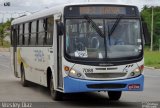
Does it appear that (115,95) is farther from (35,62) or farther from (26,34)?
(26,34)

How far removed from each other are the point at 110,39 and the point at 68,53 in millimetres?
1174

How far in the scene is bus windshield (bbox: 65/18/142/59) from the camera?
14.1m

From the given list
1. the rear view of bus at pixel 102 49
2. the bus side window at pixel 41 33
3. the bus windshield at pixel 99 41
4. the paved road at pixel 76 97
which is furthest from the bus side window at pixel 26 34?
the bus windshield at pixel 99 41

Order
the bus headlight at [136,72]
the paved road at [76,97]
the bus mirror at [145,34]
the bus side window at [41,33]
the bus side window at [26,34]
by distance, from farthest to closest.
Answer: the bus side window at [26,34], the bus side window at [41,33], the paved road at [76,97], the bus mirror at [145,34], the bus headlight at [136,72]

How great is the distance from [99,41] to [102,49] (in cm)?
24

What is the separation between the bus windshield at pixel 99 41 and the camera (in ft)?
46.3

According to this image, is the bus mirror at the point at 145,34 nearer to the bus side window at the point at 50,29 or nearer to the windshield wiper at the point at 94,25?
the windshield wiper at the point at 94,25

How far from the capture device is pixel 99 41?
14188 millimetres

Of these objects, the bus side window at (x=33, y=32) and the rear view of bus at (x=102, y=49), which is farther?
the bus side window at (x=33, y=32)

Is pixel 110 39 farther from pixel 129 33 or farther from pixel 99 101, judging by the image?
pixel 99 101

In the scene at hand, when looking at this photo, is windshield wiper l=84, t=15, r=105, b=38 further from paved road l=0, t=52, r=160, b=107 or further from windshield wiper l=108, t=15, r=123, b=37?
paved road l=0, t=52, r=160, b=107

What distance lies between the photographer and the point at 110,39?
14234mm

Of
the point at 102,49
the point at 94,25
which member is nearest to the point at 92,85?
the point at 102,49

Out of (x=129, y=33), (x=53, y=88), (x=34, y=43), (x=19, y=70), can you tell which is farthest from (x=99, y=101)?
(x=19, y=70)
